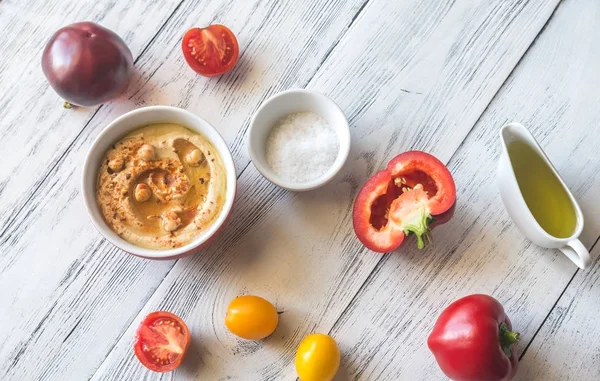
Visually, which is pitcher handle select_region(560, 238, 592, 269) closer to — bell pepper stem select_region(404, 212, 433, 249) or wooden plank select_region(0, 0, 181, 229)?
bell pepper stem select_region(404, 212, 433, 249)

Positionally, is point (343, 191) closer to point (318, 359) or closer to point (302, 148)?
point (302, 148)

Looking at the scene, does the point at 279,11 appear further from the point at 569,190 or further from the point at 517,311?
the point at 517,311

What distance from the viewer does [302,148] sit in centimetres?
130

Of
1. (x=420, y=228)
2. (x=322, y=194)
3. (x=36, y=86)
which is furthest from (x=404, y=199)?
(x=36, y=86)

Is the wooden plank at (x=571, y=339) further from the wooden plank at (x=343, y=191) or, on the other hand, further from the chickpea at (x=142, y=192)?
the chickpea at (x=142, y=192)

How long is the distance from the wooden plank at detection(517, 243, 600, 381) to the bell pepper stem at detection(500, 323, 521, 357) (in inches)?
4.7

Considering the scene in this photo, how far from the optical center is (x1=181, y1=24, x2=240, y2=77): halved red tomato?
133 cm

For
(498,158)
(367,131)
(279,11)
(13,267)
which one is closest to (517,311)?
(498,158)

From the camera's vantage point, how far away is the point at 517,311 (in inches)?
52.6

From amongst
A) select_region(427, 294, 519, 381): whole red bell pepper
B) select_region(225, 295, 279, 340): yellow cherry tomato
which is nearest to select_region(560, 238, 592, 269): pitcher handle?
select_region(427, 294, 519, 381): whole red bell pepper

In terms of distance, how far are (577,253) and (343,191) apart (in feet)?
1.53

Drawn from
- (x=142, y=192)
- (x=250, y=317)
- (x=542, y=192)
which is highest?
(x=542, y=192)

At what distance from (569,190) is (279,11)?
69 cm

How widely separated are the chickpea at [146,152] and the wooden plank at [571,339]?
33.4 inches
